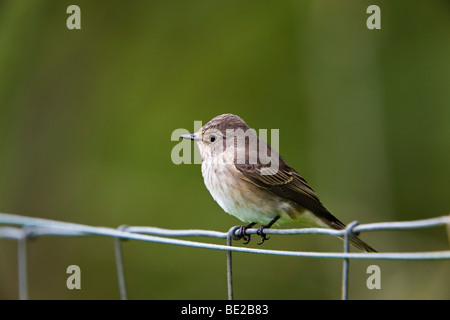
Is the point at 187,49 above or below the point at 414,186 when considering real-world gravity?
above

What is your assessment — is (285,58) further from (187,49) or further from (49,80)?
(49,80)

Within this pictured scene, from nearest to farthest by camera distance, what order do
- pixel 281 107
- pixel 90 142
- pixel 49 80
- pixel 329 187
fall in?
pixel 329 187 → pixel 281 107 → pixel 90 142 → pixel 49 80

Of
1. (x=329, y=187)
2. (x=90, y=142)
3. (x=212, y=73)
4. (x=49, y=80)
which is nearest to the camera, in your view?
(x=329, y=187)

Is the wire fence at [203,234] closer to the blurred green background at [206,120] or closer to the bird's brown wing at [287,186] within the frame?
the bird's brown wing at [287,186]

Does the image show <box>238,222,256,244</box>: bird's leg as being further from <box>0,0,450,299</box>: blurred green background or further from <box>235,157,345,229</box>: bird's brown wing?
<box>0,0,450,299</box>: blurred green background

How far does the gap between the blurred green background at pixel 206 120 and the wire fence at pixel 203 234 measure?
91.5 inches

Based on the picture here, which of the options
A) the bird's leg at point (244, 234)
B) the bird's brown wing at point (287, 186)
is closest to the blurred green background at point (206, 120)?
the bird's brown wing at point (287, 186)

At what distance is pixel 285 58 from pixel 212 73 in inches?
Answer: 32.4

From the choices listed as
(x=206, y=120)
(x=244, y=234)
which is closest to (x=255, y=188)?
(x=244, y=234)

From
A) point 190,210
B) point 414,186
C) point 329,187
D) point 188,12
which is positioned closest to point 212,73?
point 188,12

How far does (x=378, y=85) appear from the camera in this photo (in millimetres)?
5203

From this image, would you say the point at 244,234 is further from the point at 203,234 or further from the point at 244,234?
the point at 203,234

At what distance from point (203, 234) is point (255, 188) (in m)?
1.05

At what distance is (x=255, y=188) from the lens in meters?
3.36
